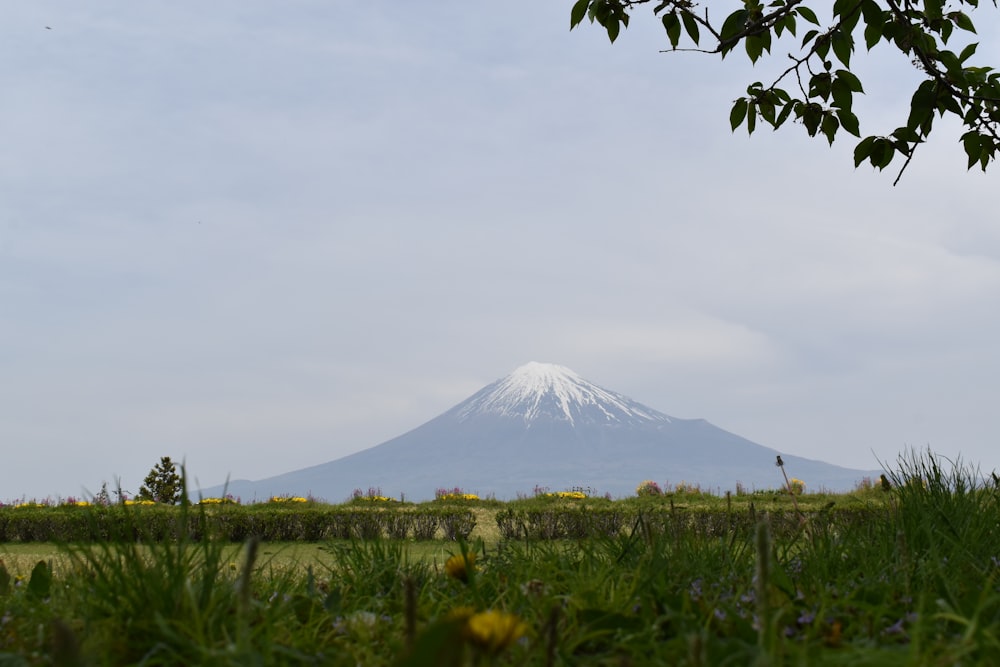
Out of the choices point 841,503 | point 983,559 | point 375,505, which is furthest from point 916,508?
point 375,505

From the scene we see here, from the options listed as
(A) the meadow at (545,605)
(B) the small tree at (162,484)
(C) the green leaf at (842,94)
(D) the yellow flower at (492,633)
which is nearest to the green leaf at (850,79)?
(C) the green leaf at (842,94)

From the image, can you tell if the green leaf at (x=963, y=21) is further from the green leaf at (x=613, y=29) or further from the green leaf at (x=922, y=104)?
the green leaf at (x=613, y=29)

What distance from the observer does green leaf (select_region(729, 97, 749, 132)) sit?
235 inches

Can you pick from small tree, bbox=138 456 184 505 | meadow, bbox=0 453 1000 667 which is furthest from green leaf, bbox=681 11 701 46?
small tree, bbox=138 456 184 505

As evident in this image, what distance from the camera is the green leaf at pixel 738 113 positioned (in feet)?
19.6

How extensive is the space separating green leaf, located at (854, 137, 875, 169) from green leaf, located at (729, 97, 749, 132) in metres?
0.82

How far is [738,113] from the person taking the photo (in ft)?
19.7

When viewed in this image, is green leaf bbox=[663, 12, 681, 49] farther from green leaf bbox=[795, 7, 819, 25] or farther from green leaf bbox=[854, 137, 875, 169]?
green leaf bbox=[854, 137, 875, 169]

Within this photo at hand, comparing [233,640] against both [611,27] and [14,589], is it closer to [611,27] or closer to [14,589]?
[14,589]

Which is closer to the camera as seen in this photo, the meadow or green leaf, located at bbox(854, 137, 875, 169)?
the meadow

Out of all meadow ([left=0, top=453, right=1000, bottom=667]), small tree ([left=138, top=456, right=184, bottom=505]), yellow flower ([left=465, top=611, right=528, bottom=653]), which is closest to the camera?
yellow flower ([left=465, top=611, right=528, bottom=653])

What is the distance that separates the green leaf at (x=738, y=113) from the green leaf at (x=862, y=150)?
0.82 m

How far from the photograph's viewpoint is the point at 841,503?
15.5 metres

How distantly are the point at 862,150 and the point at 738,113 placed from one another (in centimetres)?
90
